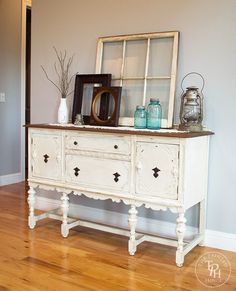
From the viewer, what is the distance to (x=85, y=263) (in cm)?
251

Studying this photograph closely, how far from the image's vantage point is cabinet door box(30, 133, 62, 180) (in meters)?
2.94

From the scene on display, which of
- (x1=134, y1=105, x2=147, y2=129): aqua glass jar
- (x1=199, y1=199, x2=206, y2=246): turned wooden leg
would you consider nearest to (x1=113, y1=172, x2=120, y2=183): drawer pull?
(x1=134, y1=105, x2=147, y2=129): aqua glass jar

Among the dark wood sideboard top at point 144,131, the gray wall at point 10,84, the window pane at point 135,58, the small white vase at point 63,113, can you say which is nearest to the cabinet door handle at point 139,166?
the dark wood sideboard top at point 144,131

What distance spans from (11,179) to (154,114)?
275 centimetres

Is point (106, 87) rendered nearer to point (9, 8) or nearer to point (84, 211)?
point (84, 211)

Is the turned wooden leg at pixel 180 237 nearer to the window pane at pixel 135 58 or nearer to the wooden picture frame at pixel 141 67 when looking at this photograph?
the wooden picture frame at pixel 141 67

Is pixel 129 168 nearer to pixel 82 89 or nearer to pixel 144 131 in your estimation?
pixel 144 131

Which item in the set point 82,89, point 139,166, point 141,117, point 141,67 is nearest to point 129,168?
point 139,166

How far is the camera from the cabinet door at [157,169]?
2406 mm

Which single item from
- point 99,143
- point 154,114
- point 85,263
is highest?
point 154,114

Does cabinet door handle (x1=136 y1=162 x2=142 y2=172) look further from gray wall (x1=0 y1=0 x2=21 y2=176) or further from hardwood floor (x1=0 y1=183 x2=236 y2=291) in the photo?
gray wall (x1=0 y1=0 x2=21 y2=176)

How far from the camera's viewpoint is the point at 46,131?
9.79ft

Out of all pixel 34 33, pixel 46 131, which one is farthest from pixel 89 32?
pixel 46 131

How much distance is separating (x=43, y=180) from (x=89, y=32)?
1.34 m
